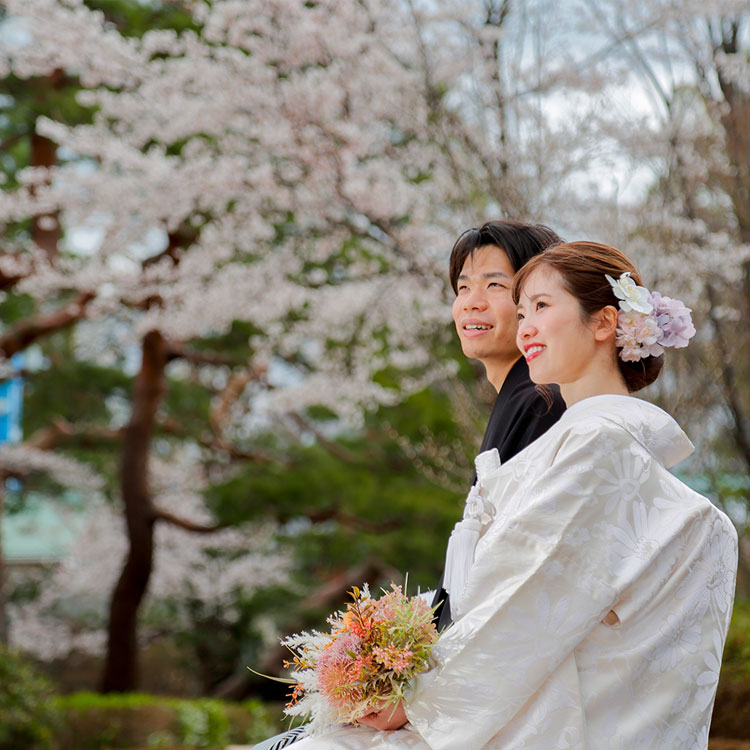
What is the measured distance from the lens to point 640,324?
5.95 feet

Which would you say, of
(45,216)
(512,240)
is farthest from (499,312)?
(45,216)

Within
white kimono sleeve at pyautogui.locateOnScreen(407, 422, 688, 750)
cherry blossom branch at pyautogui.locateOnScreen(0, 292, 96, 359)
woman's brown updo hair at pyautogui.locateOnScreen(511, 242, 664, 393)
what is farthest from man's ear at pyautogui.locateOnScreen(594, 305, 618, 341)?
cherry blossom branch at pyautogui.locateOnScreen(0, 292, 96, 359)

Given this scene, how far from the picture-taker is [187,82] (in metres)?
5.92

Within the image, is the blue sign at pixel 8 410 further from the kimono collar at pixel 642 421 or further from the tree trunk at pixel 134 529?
the kimono collar at pixel 642 421

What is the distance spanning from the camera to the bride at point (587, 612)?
1.58 meters

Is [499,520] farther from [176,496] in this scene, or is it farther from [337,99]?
[176,496]

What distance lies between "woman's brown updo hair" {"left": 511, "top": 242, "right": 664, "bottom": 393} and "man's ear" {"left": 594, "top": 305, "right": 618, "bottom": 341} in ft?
0.04

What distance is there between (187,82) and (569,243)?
457 centimetres

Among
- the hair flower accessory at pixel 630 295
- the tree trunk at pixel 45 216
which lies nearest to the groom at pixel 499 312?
the hair flower accessory at pixel 630 295

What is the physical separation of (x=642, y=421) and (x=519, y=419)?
1.36 feet

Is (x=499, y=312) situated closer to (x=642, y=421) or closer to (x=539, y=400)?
(x=539, y=400)

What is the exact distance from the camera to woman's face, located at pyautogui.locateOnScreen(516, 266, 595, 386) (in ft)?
5.99

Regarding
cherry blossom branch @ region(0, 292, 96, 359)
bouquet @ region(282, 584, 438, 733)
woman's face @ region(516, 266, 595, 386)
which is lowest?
bouquet @ region(282, 584, 438, 733)

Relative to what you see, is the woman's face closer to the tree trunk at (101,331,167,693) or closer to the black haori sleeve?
the black haori sleeve
